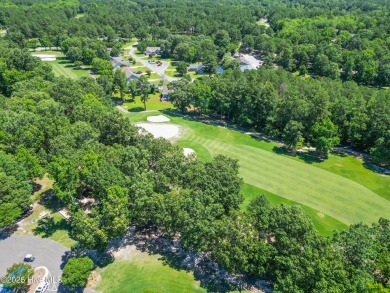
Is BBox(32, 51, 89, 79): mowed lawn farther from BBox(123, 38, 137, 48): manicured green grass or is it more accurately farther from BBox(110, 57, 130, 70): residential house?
BBox(123, 38, 137, 48): manicured green grass

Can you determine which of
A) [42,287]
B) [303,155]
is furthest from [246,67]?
[42,287]

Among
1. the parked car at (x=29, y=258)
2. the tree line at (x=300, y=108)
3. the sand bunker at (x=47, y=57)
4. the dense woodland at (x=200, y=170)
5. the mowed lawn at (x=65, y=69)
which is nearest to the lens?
the dense woodland at (x=200, y=170)

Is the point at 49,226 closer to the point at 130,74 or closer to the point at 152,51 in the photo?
the point at 130,74

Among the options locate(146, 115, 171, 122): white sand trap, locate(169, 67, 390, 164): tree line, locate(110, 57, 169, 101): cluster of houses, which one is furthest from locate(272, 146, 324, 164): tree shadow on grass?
locate(110, 57, 169, 101): cluster of houses

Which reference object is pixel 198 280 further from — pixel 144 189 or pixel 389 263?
pixel 389 263

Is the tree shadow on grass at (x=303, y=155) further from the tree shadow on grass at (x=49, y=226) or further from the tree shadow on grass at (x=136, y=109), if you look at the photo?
the tree shadow on grass at (x=49, y=226)

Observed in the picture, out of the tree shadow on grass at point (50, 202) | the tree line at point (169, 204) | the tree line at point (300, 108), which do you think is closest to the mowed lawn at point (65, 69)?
the tree line at point (300, 108)

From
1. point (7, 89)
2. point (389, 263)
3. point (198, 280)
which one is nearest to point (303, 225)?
point (389, 263)

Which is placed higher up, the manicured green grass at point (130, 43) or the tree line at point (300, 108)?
the tree line at point (300, 108)
